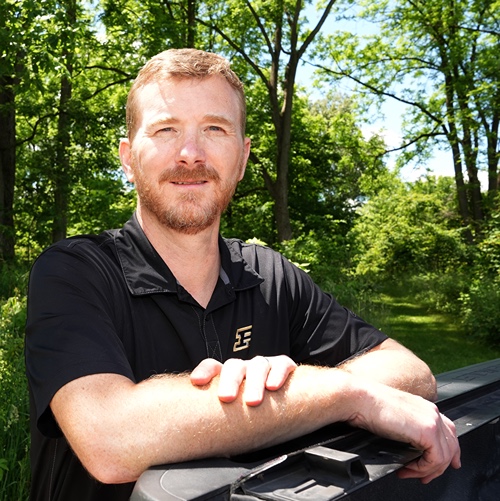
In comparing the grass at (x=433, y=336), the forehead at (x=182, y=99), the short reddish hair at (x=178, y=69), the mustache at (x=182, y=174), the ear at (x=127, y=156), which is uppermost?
the short reddish hair at (x=178, y=69)

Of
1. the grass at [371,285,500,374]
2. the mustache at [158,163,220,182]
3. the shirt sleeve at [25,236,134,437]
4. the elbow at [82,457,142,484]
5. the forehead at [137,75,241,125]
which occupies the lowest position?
the grass at [371,285,500,374]

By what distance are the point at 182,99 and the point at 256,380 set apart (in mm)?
1018

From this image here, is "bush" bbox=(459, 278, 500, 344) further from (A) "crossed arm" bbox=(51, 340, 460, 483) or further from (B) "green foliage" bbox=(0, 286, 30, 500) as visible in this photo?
(A) "crossed arm" bbox=(51, 340, 460, 483)

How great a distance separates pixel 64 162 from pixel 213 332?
12850 mm

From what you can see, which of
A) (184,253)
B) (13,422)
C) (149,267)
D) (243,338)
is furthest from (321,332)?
(13,422)

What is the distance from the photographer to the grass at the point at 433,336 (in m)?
9.89

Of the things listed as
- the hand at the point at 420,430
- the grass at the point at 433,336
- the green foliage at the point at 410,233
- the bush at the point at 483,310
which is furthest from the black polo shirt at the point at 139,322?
the green foliage at the point at 410,233

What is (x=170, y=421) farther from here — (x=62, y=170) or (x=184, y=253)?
(x=62, y=170)

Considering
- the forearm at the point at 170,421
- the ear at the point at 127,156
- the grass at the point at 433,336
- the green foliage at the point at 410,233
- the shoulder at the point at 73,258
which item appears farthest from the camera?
the green foliage at the point at 410,233

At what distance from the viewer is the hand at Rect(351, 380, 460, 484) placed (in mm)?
1325

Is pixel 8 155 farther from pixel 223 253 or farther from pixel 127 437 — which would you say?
pixel 127 437

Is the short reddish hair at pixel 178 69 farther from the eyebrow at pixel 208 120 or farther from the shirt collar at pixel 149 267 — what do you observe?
the shirt collar at pixel 149 267

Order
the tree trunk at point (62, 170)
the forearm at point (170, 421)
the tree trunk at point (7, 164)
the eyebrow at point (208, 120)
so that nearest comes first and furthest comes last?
the forearm at point (170, 421) → the eyebrow at point (208, 120) → the tree trunk at point (7, 164) → the tree trunk at point (62, 170)

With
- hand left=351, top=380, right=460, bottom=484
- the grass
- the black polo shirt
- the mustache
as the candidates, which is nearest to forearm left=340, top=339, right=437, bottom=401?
the black polo shirt
